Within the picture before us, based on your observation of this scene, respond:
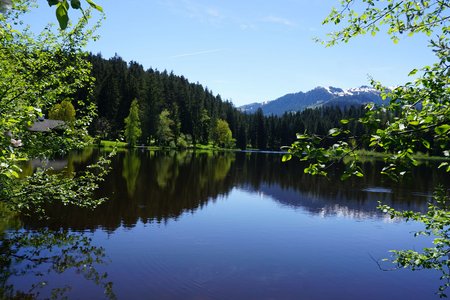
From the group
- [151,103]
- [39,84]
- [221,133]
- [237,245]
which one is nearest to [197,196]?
[237,245]

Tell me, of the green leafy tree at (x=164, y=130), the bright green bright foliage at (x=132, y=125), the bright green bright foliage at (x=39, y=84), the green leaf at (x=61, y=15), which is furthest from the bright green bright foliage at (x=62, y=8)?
the green leafy tree at (x=164, y=130)

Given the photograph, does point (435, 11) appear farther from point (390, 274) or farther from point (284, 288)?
point (390, 274)

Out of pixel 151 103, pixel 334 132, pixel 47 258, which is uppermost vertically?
pixel 151 103

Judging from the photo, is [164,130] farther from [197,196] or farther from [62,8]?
[62,8]

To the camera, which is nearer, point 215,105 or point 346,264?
point 346,264

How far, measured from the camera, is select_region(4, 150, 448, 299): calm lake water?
1653 cm

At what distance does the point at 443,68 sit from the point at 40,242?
20549 millimetres

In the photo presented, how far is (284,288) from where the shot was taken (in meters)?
17.0

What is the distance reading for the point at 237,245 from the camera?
76.9 ft

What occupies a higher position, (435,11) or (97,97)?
(97,97)

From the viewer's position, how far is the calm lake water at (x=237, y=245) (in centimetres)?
1653

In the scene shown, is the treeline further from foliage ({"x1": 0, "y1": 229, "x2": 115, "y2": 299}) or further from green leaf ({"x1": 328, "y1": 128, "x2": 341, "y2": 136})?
green leaf ({"x1": 328, "y1": 128, "x2": 341, "y2": 136})

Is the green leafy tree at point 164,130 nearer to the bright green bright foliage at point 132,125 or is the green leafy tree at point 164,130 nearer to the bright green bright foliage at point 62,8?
the bright green bright foliage at point 132,125

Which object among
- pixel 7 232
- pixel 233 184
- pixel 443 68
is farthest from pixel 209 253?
pixel 233 184
